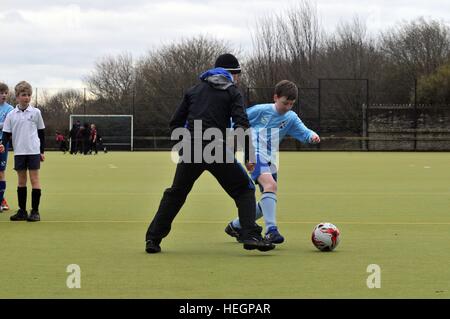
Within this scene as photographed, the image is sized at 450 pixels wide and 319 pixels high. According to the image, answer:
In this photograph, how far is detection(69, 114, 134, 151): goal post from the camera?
190 ft

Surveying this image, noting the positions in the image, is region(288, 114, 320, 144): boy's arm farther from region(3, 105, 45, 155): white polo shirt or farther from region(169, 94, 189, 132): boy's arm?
region(3, 105, 45, 155): white polo shirt

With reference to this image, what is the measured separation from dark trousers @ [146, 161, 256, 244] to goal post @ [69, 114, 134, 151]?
48.6m

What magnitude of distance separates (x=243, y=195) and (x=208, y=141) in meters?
0.65

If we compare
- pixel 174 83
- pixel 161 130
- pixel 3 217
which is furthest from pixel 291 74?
pixel 3 217

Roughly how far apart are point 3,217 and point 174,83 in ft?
184

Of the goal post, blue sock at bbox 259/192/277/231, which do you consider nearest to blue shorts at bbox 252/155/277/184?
blue sock at bbox 259/192/277/231

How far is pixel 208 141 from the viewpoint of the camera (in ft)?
27.9

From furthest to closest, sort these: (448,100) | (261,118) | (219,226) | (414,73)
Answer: (414,73) → (448,100) → (219,226) → (261,118)

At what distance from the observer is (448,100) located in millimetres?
59000

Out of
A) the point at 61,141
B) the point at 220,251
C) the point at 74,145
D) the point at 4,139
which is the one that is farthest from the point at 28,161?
the point at 61,141

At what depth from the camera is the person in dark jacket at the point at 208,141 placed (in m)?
8.56

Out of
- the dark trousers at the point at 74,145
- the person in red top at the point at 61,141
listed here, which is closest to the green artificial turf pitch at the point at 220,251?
the dark trousers at the point at 74,145

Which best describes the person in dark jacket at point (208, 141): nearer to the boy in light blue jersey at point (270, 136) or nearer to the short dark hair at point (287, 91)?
the boy in light blue jersey at point (270, 136)
